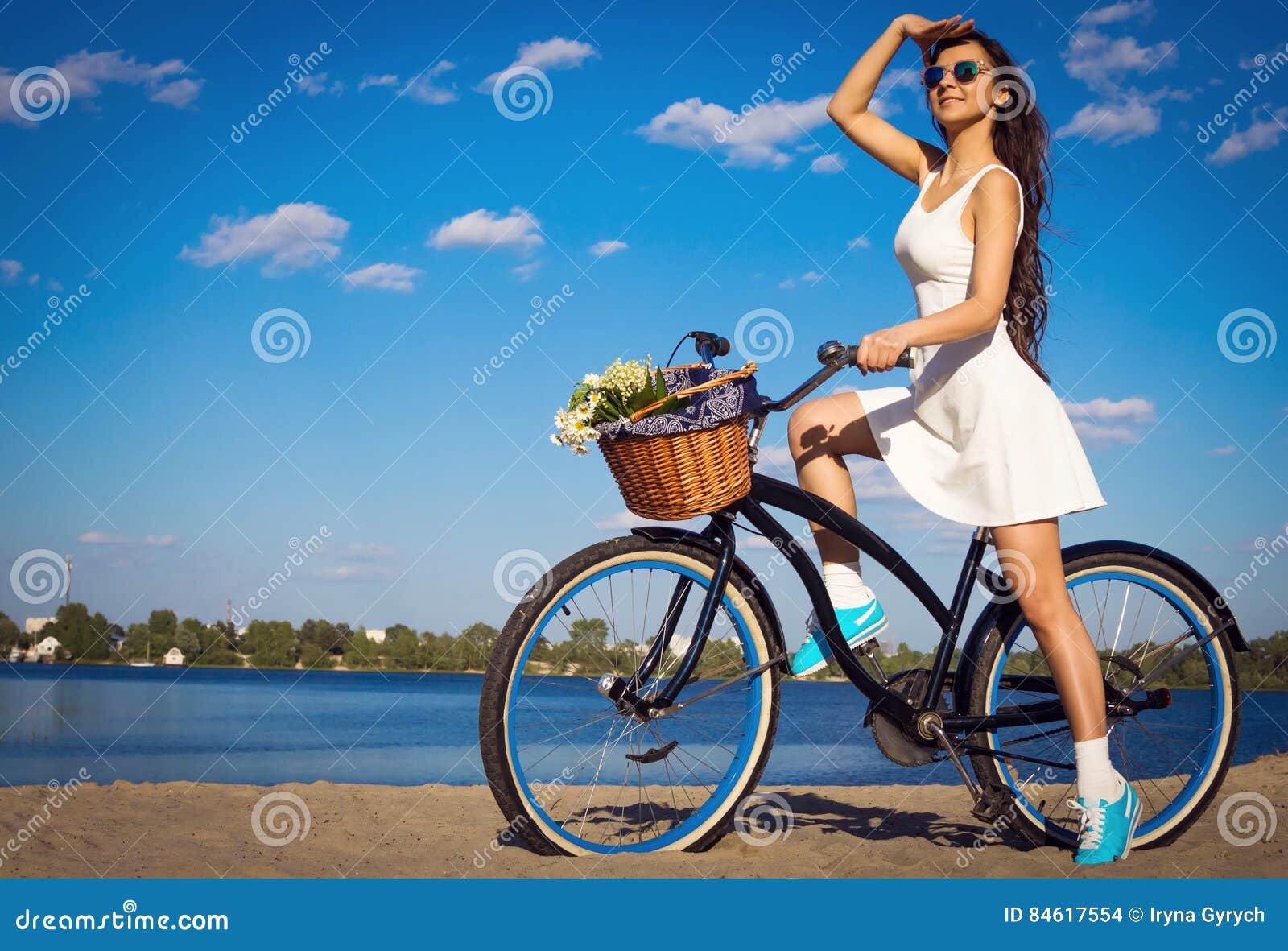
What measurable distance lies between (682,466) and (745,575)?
489 millimetres

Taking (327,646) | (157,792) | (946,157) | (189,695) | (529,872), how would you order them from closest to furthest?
(529,872) < (946,157) < (157,792) < (189,695) < (327,646)

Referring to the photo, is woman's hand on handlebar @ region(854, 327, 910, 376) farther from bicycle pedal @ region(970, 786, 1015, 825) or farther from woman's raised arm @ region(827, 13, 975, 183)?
bicycle pedal @ region(970, 786, 1015, 825)

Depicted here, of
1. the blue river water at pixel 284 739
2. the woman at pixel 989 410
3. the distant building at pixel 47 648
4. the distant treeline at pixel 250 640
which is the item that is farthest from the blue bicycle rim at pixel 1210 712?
the distant building at pixel 47 648

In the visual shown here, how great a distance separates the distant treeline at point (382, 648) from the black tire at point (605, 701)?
0.07 m

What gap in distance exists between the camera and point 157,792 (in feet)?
Result: 14.1

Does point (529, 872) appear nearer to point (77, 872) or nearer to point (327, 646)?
point (77, 872)

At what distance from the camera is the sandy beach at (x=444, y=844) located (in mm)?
2740

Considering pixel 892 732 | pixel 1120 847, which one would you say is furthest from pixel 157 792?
pixel 1120 847

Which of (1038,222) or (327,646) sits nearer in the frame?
(1038,222)

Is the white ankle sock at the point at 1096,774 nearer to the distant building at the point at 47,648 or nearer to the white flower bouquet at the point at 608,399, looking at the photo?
the white flower bouquet at the point at 608,399

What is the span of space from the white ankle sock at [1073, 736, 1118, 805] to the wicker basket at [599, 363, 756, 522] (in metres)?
1.28

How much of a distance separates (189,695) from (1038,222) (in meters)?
33.6

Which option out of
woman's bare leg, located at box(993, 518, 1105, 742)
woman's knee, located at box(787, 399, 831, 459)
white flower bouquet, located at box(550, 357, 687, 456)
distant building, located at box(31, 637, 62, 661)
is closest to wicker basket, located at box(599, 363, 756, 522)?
white flower bouquet, located at box(550, 357, 687, 456)

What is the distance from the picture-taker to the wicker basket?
2.52m
